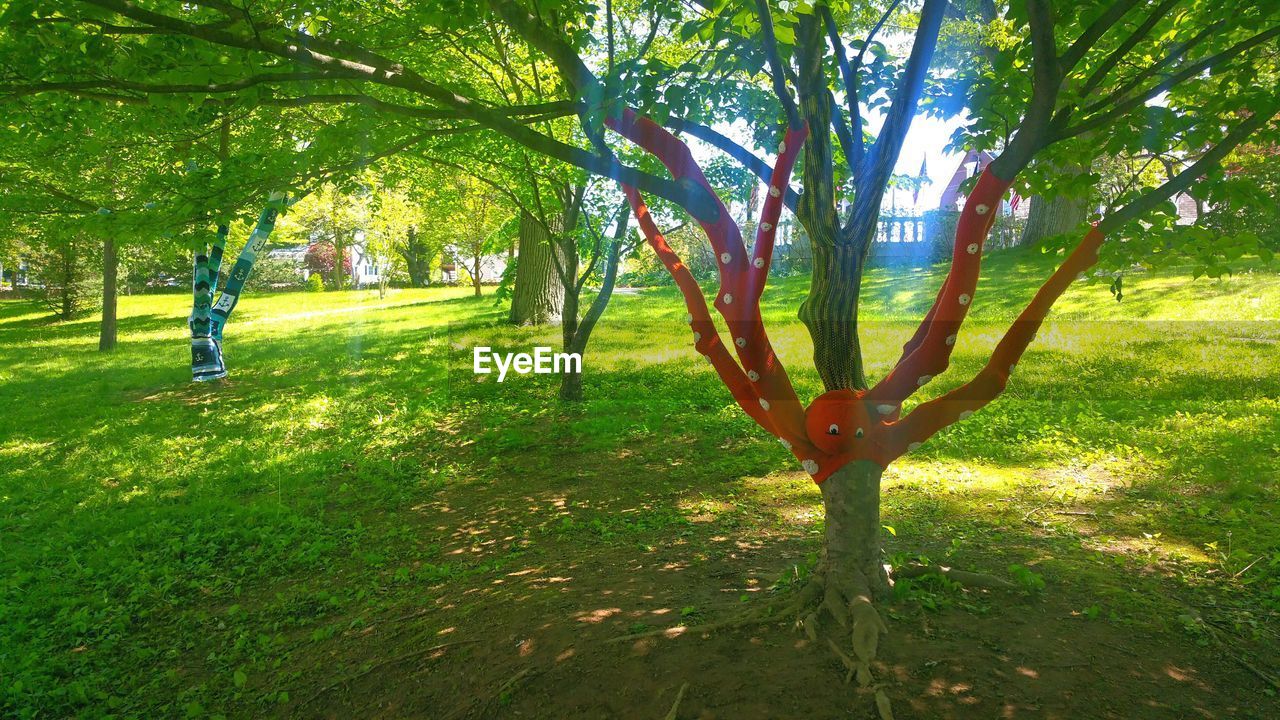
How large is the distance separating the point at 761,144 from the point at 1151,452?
480cm

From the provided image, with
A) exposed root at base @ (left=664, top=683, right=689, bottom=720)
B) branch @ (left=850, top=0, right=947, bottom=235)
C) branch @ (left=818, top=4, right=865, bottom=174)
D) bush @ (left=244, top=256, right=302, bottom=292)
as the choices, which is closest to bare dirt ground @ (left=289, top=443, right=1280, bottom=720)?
Result: exposed root at base @ (left=664, top=683, right=689, bottom=720)

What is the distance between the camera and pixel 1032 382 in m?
9.67

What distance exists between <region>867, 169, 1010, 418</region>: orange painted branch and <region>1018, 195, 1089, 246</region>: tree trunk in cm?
1490

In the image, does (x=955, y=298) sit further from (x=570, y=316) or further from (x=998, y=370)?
(x=570, y=316)

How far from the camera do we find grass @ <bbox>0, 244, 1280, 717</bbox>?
4676 mm

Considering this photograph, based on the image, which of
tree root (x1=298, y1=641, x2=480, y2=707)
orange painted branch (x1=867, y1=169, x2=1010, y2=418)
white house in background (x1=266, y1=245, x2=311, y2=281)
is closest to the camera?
orange painted branch (x1=867, y1=169, x2=1010, y2=418)

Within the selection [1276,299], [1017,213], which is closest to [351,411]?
[1276,299]

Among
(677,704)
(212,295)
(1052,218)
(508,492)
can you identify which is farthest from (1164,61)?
(1052,218)

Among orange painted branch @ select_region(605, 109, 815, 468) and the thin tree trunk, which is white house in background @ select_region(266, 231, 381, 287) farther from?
orange painted branch @ select_region(605, 109, 815, 468)

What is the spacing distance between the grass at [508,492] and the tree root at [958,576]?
0.09 m

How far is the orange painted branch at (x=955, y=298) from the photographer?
3494 mm

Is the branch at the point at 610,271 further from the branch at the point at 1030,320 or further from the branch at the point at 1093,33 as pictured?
the branch at the point at 1093,33

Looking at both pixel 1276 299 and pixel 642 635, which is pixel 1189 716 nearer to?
pixel 642 635

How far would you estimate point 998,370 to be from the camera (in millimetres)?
3637
